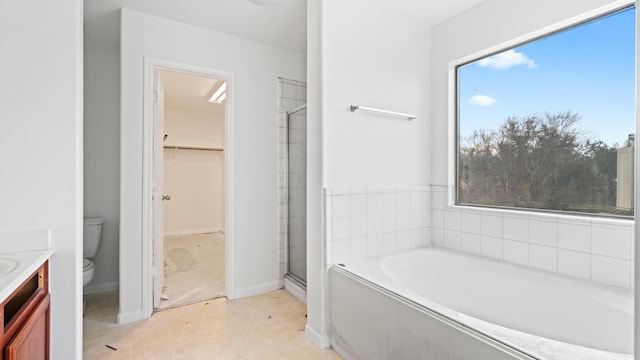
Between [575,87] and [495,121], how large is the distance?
515mm

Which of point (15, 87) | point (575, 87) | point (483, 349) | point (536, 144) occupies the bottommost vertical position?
point (483, 349)

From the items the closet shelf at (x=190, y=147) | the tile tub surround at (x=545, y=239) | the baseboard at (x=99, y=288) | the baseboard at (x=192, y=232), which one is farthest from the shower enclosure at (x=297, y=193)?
the baseboard at (x=192, y=232)

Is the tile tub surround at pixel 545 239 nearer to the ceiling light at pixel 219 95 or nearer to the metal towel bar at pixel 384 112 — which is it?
the metal towel bar at pixel 384 112

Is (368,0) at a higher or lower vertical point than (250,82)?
higher

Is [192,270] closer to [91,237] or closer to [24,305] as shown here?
[91,237]

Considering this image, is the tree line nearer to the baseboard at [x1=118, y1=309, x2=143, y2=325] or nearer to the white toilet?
the baseboard at [x1=118, y1=309, x2=143, y2=325]

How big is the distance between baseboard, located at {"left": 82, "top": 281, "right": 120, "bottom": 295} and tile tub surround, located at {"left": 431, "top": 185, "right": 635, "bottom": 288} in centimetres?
314

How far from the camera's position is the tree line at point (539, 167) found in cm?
175

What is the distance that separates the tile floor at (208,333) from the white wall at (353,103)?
0.79ft

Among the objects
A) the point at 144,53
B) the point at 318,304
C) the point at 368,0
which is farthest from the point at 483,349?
the point at 144,53

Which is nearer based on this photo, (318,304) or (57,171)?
(57,171)

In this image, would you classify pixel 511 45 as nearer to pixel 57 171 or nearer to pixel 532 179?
pixel 532 179

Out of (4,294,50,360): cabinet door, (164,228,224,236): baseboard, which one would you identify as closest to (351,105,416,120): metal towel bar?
(4,294,50,360): cabinet door

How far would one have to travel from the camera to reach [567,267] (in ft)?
5.86
